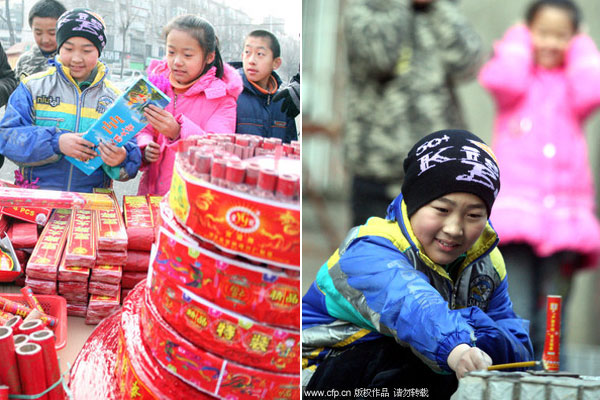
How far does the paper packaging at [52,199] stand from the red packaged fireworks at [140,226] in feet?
0.25

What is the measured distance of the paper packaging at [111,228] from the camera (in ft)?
7.08

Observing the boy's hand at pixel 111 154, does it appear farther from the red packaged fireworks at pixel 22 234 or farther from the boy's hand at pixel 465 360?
the boy's hand at pixel 465 360

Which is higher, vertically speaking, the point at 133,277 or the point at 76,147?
the point at 76,147

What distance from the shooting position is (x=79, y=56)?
2.13m

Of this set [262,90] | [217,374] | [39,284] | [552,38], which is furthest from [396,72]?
[39,284]

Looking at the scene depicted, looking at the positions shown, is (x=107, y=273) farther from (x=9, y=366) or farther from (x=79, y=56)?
(x=79, y=56)

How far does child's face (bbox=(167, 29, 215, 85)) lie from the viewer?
2.10 meters

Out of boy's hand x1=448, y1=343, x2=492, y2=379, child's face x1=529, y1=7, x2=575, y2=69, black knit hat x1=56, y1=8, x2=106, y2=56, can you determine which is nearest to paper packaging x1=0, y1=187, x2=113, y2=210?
black knit hat x1=56, y1=8, x2=106, y2=56

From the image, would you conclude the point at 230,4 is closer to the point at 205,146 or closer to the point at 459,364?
the point at 205,146

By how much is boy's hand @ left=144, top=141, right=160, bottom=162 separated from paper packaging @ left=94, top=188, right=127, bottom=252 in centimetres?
16

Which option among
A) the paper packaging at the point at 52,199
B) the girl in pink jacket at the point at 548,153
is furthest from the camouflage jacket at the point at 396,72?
the paper packaging at the point at 52,199

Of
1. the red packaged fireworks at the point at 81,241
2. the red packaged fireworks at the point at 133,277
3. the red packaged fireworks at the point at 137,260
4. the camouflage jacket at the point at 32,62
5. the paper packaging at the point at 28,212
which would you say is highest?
the camouflage jacket at the point at 32,62

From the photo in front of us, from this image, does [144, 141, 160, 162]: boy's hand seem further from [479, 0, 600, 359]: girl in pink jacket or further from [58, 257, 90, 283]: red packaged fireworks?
[479, 0, 600, 359]: girl in pink jacket

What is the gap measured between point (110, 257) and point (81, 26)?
25.6 inches
